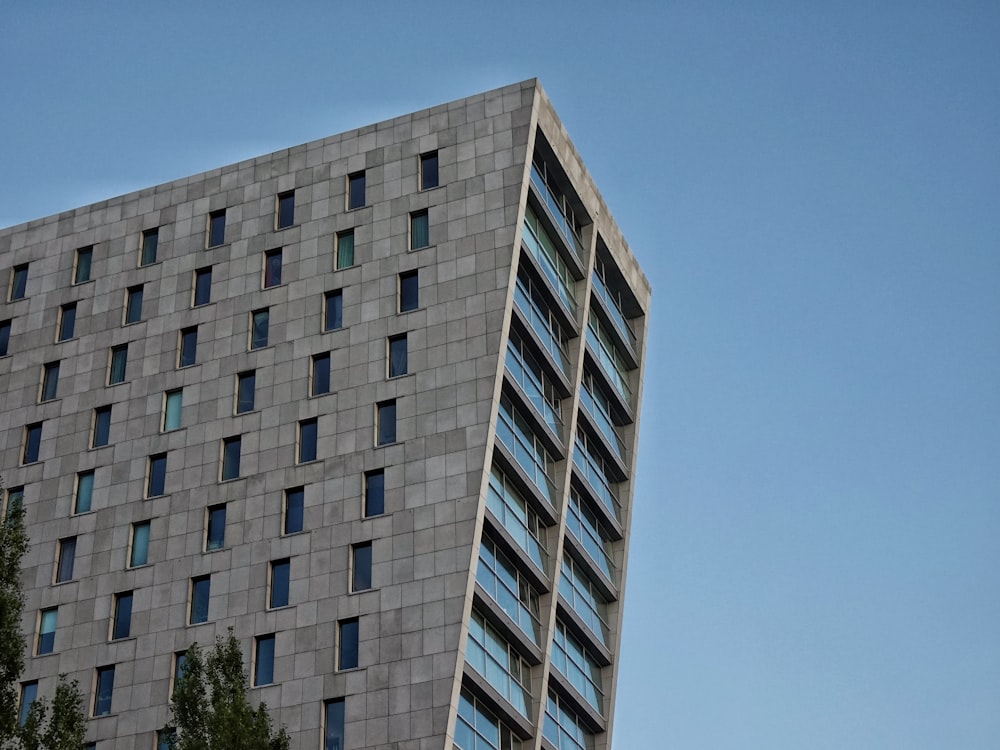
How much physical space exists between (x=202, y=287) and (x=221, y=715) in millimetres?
28074

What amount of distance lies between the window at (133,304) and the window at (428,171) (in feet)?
46.0

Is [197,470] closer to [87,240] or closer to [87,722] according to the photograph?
[87,722]

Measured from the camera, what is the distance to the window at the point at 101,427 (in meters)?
70.5

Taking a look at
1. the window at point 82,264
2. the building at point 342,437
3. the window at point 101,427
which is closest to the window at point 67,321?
the building at point 342,437

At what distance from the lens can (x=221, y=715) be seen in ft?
158

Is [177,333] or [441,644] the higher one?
[177,333]

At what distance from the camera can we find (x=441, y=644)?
192ft

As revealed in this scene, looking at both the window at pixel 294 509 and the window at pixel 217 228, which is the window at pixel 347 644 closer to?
the window at pixel 294 509

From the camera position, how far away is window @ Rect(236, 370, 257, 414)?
67875 mm

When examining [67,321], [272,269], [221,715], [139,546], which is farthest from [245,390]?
[221,715]

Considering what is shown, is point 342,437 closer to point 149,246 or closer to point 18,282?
point 149,246

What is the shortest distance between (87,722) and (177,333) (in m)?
17.3

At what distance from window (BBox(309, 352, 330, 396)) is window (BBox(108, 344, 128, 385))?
973 centimetres

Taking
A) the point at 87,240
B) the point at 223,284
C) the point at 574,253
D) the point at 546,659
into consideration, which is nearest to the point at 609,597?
the point at 546,659
